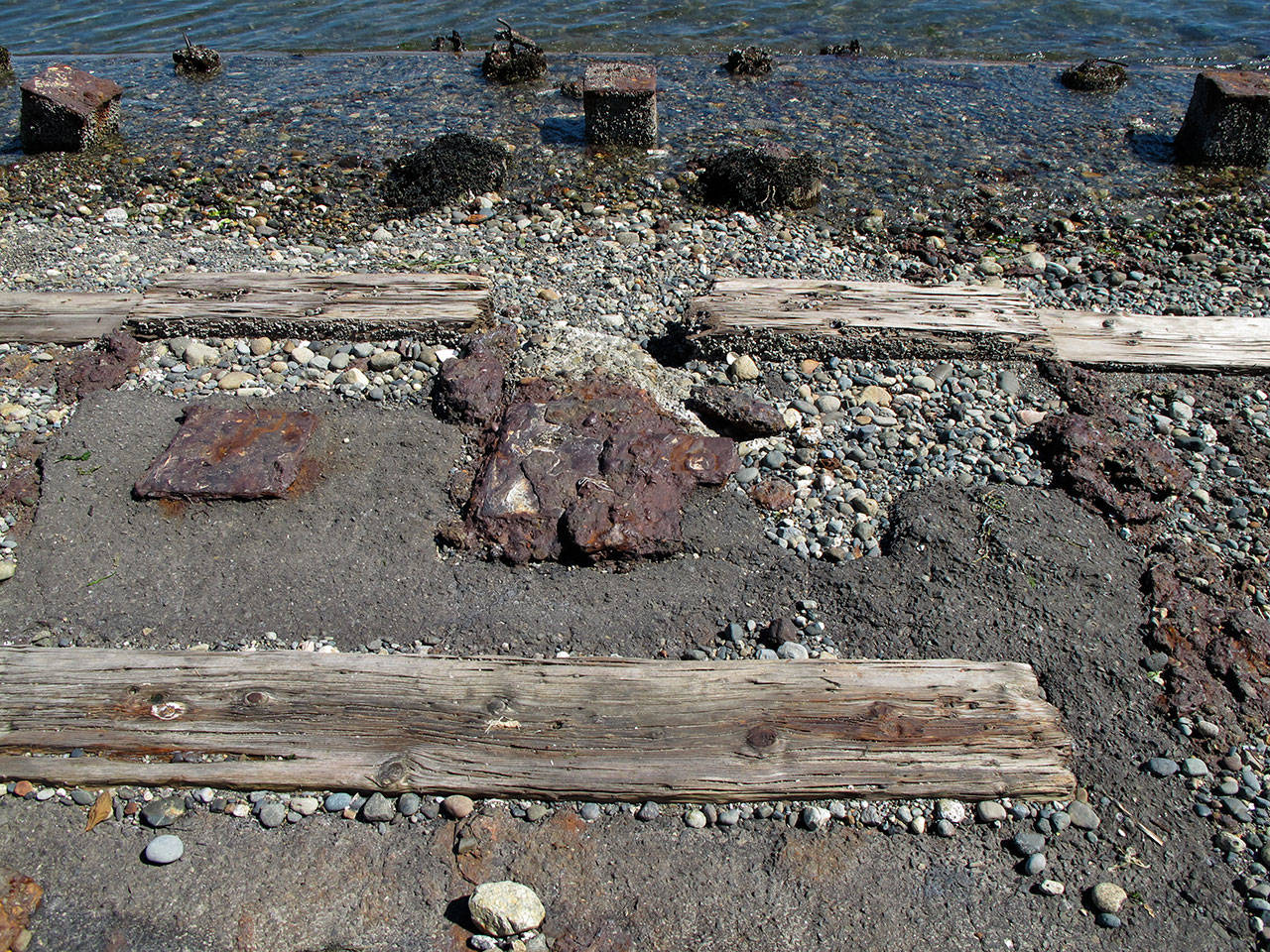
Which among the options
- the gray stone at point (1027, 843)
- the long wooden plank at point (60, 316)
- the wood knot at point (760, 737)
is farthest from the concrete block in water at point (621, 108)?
the gray stone at point (1027, 843)

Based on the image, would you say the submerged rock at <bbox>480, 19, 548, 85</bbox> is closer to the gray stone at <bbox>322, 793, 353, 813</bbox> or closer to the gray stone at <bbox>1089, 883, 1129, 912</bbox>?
the gray stone at <bbox>322, 793, 353, 813</bbox>

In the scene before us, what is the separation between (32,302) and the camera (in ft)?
17.0

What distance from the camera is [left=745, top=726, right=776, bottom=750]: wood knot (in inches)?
Answer: 116

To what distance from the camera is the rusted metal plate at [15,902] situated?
8.43 ft

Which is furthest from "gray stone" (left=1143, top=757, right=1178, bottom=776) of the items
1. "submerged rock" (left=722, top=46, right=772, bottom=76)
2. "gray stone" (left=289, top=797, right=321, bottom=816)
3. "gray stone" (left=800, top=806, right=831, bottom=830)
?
"submerged rock" (left=722, top=46, right=772, bottom=76)

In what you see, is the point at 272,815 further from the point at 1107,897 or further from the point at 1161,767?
the point at 1161,767

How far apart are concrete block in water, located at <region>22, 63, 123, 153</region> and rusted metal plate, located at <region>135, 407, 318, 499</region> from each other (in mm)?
5009

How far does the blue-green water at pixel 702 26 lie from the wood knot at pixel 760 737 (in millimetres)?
10055

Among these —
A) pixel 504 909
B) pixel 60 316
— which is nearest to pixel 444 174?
pixel 60 316

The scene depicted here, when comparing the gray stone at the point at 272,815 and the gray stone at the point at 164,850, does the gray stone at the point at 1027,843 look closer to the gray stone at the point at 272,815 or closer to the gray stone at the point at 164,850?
the gray stone at the point at 272,815

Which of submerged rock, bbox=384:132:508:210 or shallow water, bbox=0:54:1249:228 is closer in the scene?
submerged rock, bbox=384:132:508:210

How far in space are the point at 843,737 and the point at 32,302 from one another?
16.4ft

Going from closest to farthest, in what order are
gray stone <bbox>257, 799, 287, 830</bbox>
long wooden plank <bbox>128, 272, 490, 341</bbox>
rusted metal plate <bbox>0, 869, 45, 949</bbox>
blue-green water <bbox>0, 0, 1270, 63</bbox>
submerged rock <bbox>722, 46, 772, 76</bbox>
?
1. rusted metal plate <bbox>0, 869, 45, 949</bbox>
2. gray stone <bbox>257, 799, 287, 830</bbox>
3. long wooden plank <bbox>128, 272, 490, 341</bbox>
4. submerged rock <bbox>722, 46, 772, 76</bbox>
5. blue-green water <bbox>0, 0, 1270, 63</bbox>

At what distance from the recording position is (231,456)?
13.4 ft
